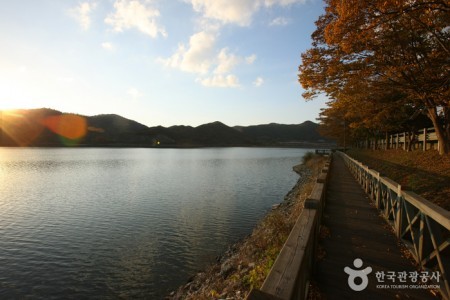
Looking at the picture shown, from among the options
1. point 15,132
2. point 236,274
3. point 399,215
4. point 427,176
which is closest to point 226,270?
point 236,274

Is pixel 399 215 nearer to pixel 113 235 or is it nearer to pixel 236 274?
pixel 236 274

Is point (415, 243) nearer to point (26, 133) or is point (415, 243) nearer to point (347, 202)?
point (347, 202)

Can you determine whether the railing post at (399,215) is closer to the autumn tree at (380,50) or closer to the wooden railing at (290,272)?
the wooden railing at (290,272)

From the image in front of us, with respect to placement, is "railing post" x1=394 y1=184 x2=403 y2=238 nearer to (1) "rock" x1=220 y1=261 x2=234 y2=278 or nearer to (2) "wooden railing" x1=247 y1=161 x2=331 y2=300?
(2) "wooden railing" x1=247 y1=161 x2=331 y2=300

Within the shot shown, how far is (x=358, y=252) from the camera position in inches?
286

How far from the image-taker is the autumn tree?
9973 mm

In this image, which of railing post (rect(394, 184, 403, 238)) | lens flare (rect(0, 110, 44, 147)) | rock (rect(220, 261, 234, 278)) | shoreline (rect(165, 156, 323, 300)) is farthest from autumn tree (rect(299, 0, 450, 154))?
lens flare (rect(0, 110, 44, 147))

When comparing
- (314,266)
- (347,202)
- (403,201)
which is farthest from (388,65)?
(314,266)

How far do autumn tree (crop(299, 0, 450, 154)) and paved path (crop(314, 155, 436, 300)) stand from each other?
5.85 metres

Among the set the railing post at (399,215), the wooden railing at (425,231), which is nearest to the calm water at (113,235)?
the railing post at (399,215)

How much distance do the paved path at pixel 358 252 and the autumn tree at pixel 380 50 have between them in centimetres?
585

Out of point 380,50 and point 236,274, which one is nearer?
point 236,274

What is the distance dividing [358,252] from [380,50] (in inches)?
338

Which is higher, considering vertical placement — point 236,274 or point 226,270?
point 236,274
